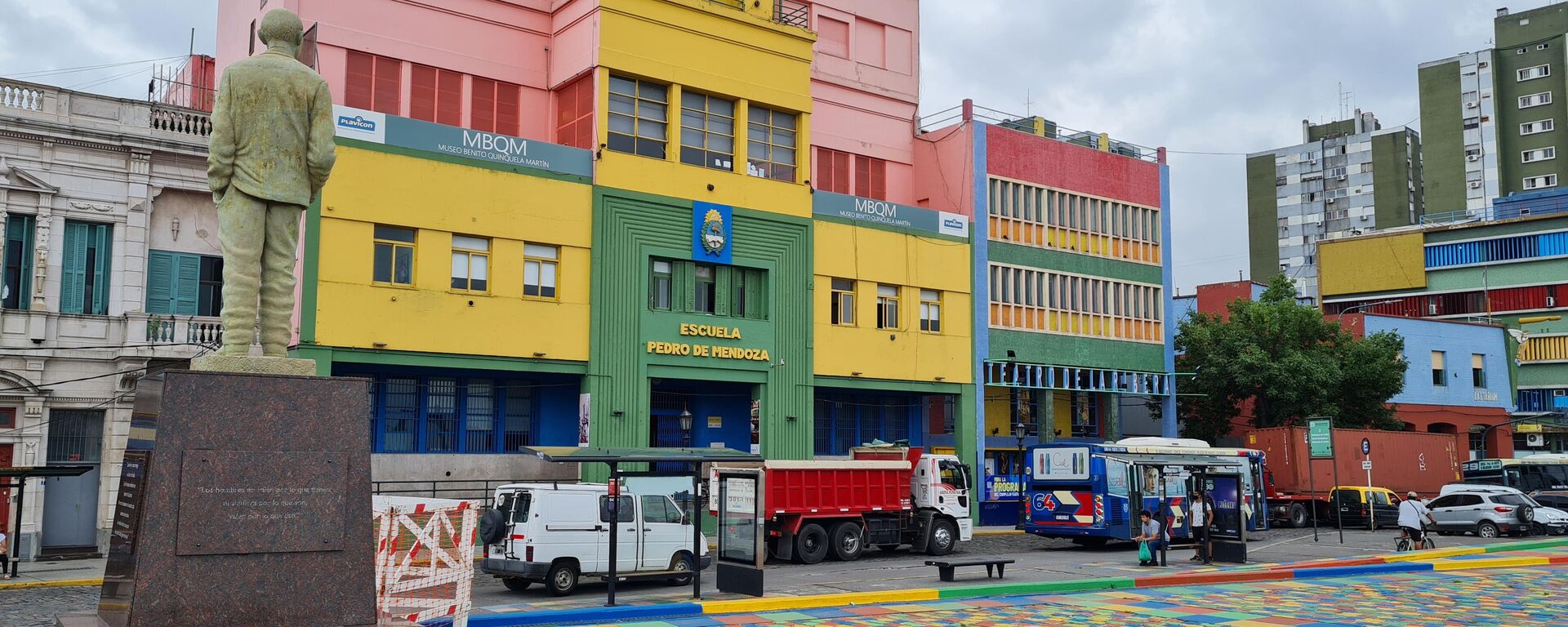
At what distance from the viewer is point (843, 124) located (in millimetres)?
41812

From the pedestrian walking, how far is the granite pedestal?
20.3 meters

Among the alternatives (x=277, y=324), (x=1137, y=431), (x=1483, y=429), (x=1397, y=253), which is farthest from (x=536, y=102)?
(x=1397, y=253)

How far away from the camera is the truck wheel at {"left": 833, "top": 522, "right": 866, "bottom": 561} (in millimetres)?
28406

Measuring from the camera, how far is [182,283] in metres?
28.5

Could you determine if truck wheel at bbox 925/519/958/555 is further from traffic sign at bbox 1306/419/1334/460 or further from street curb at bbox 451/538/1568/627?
traffic sign at bbox 1306/419/1334/460

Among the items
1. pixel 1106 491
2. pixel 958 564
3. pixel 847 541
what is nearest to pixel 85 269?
pixel 847 541

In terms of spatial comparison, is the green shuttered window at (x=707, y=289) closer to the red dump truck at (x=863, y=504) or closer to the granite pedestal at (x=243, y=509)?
the red dump truck at (x=863, y=504)

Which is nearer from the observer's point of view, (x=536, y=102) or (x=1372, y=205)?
(x=536, y=102)

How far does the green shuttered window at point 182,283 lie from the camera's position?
28203 millimetres

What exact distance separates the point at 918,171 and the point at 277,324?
3357 centimetres

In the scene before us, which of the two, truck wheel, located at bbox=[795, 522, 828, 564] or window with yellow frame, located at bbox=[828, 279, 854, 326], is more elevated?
window with yellow frame, located at bbox=[828, 279, 854, 326]

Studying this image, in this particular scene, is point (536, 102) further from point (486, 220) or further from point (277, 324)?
point (277, 324)

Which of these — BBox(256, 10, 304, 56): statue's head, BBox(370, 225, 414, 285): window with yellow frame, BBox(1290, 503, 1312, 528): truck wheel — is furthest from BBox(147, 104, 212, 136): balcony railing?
BBox(1290, 503, 1312, 528): truck wheel

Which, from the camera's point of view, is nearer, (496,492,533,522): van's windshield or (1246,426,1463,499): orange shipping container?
(496,492,533,522): van's windshield
